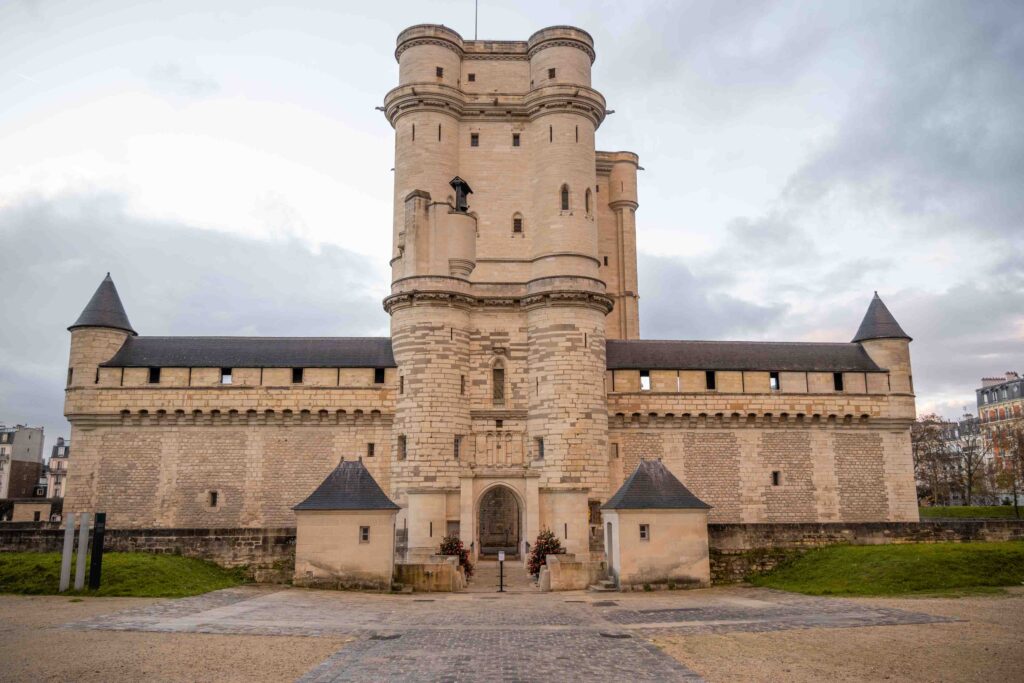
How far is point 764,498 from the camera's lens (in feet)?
98.9

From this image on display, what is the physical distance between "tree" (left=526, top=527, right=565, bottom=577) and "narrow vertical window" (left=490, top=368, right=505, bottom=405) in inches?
233

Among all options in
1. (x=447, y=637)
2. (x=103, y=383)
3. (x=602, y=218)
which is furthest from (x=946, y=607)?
(x=103, y=383)

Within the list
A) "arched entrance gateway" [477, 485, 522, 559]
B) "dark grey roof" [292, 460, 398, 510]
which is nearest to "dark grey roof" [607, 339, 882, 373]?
"arched entrance gateway" [477, 485, 522, 559]

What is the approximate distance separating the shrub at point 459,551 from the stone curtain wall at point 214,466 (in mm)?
5022

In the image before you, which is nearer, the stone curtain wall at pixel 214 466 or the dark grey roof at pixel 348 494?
the dark grey roof at pixel 348 494

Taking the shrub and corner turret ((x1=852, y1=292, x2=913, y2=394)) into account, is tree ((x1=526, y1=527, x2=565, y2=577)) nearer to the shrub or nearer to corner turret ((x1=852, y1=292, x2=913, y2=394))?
the shrub

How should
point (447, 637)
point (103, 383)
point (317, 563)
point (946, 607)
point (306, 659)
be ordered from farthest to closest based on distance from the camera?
point (103, 383), point (317, 563), point (946, 607), point (447, 637), point (306, 659)

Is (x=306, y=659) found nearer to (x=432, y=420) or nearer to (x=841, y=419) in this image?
(x=432, y=420)

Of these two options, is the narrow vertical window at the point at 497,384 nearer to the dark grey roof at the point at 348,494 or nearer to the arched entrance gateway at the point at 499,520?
the dark grey roof at the point at 348,494

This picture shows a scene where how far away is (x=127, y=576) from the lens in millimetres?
19688

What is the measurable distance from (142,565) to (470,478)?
35.2 feet

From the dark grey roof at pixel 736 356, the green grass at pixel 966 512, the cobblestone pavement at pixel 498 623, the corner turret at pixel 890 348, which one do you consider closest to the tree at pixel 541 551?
the cobblestone pavement at pixel 498 623

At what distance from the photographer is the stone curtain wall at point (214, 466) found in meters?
28.8

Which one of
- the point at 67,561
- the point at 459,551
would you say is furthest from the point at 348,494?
the point at 67,561
